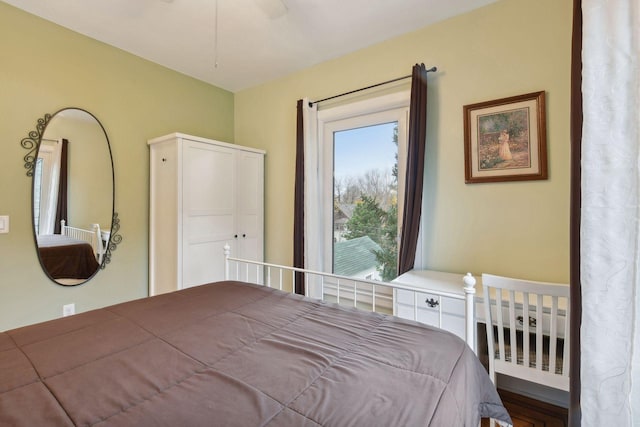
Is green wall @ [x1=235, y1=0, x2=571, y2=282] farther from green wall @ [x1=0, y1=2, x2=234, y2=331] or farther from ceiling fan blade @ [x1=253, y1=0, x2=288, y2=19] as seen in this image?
green wall @ [x1=0, y1=2, x2=234, y2=331]

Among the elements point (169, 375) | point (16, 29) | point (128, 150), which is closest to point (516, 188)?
point (169, 375)

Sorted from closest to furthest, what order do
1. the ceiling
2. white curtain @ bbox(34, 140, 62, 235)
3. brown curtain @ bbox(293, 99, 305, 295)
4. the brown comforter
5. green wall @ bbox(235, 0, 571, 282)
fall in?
1. the brown comforter
2. green wall @ bbox(235, 0, 571, 282)
3. the ceiling
4. white curtain @ bbox(34, 140, 62, 235)
5. brown curtain @ bbox(293, 99, 305, 295)

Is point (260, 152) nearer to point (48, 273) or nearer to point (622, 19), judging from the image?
point (48, 273)

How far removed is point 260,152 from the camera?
10.2 ft

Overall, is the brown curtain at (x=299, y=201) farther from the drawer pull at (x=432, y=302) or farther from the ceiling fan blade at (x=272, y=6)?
the drawer pull at (x=432, y=302)

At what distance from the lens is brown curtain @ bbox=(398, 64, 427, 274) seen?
213cm

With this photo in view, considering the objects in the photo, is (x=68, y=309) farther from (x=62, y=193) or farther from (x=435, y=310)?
(x=435, y=310)

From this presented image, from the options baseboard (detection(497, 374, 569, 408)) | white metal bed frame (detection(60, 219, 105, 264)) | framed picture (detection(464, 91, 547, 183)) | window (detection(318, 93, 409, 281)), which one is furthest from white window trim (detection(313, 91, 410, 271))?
white metal bed frame (detection(60, 219, 105, 264))

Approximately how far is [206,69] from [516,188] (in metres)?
2.82

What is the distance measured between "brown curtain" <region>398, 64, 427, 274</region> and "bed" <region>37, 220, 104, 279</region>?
242cm

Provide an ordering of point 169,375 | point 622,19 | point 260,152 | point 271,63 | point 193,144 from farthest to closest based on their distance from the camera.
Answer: point 260,152
point 271,63
point 193,144
point 622,19
point 169,375

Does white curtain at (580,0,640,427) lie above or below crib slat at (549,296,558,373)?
above

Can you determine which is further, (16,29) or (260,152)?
(260,152)

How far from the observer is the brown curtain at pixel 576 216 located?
1.15 m
